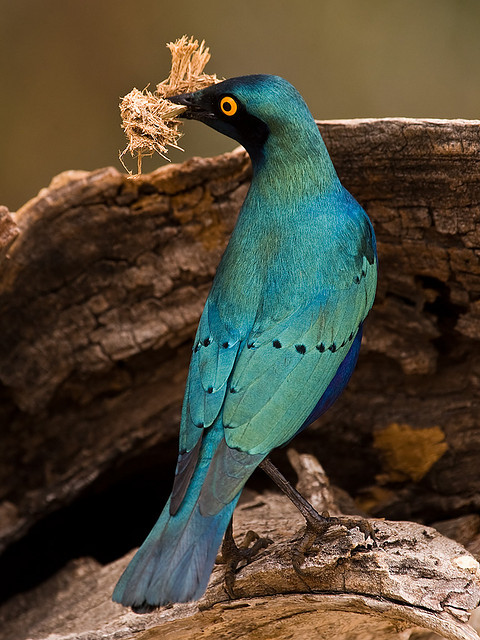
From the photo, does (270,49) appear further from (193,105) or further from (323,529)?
(323,529)

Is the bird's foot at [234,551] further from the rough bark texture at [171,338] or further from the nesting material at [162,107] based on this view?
the nesting material at [162,107]

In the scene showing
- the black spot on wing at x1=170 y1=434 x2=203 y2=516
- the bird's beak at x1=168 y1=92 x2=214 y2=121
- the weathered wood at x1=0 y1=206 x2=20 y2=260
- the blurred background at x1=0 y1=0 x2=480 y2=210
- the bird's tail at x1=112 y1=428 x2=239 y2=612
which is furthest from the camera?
the blurred background at x1=0 y1=0 x2=480 y2=210

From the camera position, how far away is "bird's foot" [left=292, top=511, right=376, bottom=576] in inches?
60.0

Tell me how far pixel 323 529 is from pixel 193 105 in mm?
911

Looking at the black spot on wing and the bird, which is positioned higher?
the bird

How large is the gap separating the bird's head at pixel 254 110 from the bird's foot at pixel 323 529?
758mm

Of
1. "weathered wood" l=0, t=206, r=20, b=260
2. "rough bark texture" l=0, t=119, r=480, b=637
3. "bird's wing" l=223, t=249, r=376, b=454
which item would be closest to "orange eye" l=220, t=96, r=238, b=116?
"rough bark texture" l=0, t=119, r=480, b=637

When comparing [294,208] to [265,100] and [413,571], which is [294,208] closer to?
[265,100]

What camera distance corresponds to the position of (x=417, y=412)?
6.87 feet

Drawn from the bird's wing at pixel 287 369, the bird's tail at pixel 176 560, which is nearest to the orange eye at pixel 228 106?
the bird's wing at pixel 287 369

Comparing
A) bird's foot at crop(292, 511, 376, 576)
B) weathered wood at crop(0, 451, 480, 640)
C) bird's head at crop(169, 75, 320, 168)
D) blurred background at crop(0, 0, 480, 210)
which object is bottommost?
weathered wood at crop(0, 451, 480, 640)

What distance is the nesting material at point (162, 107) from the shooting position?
65.3 inches

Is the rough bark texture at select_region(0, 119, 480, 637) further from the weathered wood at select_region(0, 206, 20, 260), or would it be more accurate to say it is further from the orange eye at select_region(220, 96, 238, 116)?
the orange eye at select_region(220, 96, 238, 116)

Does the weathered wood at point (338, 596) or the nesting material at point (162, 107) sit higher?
the nesting material at point (162, 107)
